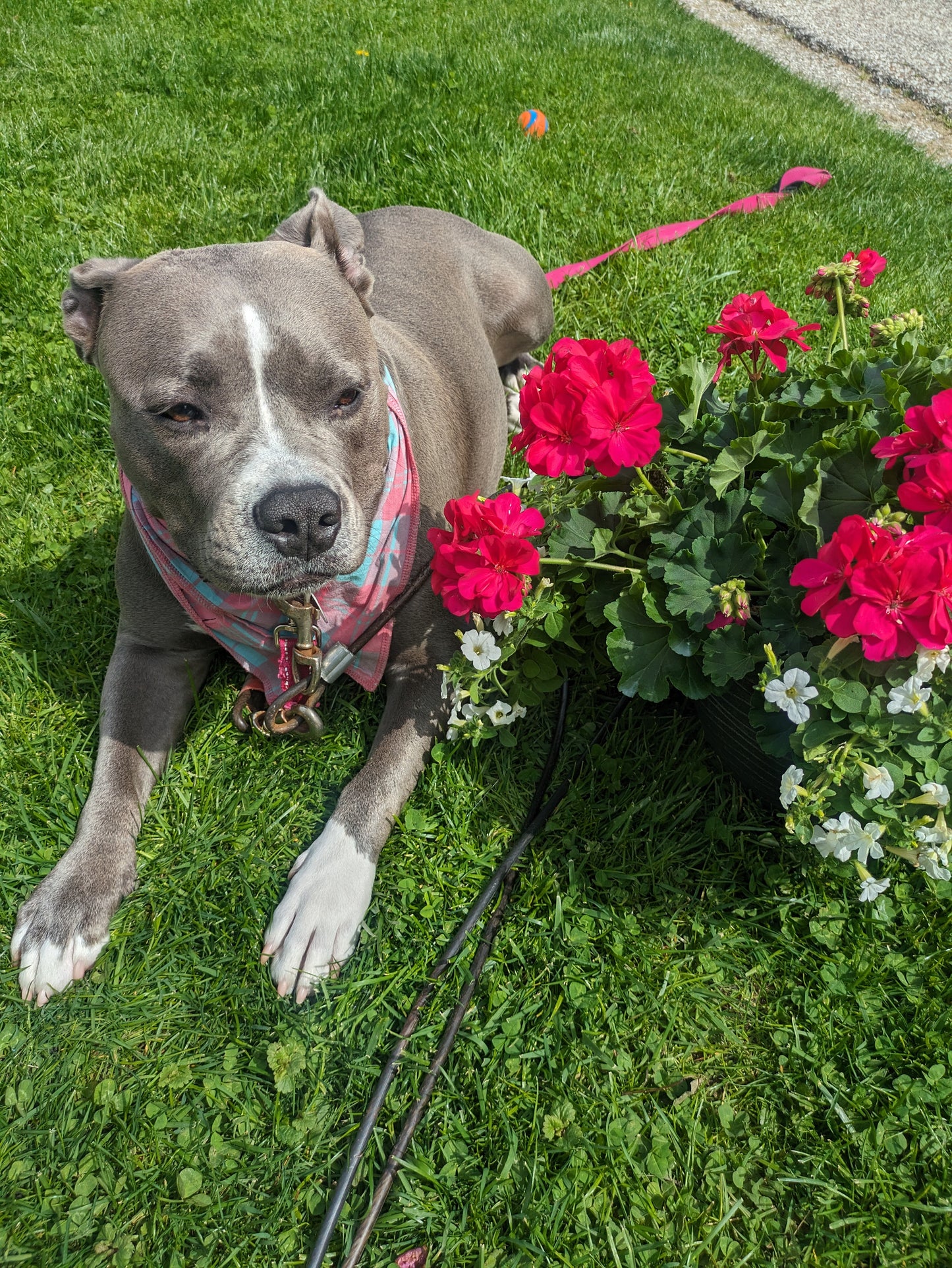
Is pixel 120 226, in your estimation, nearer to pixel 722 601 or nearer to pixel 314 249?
pixel 314 249

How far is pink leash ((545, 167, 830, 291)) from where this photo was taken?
447 centimetres

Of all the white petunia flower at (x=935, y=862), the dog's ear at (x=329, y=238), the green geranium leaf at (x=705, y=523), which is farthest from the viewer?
the dog's ear at (x=329, y=238)

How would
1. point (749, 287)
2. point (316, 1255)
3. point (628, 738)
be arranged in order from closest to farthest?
point (316, 1255) < point (628, 738) < point (749, 287)

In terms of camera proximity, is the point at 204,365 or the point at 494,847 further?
the point at 494,847

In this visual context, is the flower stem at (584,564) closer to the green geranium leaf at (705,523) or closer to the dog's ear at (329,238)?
the green geranium leaf at (705,523)

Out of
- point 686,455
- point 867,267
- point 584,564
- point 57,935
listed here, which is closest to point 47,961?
point 57,935

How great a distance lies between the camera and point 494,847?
2541mm

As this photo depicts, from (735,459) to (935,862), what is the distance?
3.14 ft

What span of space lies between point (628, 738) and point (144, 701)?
1452 millimetres

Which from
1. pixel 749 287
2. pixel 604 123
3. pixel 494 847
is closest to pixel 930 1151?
pixel 494 847

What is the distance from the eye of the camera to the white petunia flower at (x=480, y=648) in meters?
2.20

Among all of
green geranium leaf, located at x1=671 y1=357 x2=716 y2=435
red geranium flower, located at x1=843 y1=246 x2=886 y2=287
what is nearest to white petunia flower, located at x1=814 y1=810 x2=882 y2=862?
green geranium leaf, located at x1=671 y1=357 x2=716 y2=435

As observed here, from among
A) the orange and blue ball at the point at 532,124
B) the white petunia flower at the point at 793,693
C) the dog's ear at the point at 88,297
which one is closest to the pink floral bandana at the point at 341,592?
the dog's ear at the point at 88,297

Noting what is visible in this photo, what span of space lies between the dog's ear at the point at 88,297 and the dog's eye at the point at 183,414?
1.48 ft
